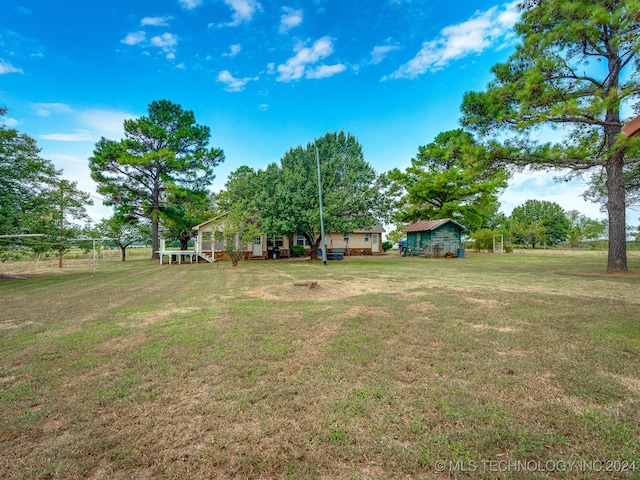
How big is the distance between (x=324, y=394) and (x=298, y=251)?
21240 millimetres

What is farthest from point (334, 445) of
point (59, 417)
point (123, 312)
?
point (123, 312)

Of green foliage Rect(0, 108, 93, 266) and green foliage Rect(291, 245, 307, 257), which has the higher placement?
green foliage Rect(0, 108, 93, 266)

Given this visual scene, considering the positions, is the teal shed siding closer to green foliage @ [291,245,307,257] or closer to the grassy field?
green foliage @ [291,245,307,257]

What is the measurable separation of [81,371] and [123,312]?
2.90 metres

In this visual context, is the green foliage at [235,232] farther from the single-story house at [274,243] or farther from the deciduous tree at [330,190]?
the deciduous tree at [330,190]

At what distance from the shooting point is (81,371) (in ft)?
9.80

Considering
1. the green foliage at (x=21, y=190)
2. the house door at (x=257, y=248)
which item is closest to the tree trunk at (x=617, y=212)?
the house door at (x=257, y=248)

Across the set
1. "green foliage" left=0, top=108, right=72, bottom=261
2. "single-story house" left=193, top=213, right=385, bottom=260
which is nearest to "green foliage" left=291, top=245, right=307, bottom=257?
"single-story house" left=193, top=213, right=385, bottom=260

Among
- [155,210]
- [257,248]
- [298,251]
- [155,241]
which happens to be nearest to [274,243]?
[257,248]

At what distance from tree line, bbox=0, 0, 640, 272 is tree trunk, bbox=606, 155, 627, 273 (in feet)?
0.14

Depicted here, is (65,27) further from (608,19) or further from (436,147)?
(436,147)

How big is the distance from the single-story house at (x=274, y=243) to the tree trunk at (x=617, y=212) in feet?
36.3

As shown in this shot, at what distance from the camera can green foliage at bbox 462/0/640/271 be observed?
28.2 ft

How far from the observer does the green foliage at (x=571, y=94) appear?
8.60 meters
